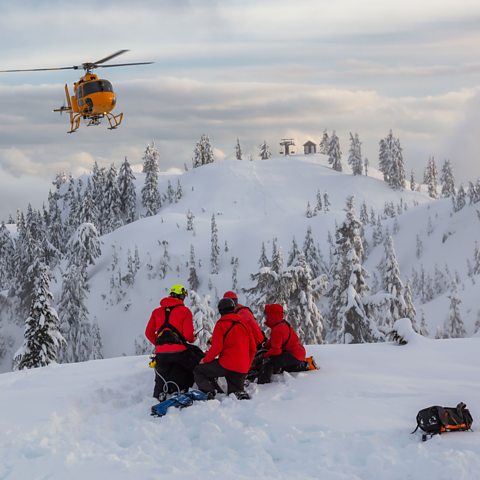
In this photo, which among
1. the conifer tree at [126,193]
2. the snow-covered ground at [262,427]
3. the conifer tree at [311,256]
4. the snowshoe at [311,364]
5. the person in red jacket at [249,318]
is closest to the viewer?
the snow-covered ground at [262,427]

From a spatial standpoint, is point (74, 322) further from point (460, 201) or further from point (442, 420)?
point (442, 420)

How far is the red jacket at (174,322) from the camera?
1148 centimetres

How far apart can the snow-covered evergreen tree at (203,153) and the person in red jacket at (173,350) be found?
388 feet

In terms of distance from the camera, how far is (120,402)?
11.4m

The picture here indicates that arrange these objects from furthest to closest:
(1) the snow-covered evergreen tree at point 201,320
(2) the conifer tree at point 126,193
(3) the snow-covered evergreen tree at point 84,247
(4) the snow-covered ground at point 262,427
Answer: (2) the conifer tree at point 126,193
(3) the snow-covered evergreen tree at point 84,247
(1) the snow-covered evergreen tree at point 201,320
(4) the snow-covered ground at point 262,427

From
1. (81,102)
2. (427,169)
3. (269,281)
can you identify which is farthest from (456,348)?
(427,169)

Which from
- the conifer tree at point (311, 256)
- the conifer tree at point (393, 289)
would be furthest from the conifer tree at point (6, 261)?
the conifer tree at point (393, 289)

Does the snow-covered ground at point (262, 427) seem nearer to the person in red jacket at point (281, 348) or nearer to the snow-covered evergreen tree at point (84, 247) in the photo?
the person in red jacket at point (281, 348)

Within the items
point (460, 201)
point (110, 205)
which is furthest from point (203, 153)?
point (460, 201)

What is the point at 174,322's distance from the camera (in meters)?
11.6

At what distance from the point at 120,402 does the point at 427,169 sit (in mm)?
117531

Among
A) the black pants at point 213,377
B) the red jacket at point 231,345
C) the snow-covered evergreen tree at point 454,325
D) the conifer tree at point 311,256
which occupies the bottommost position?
the snow-covered evergreen tree at point 454,325

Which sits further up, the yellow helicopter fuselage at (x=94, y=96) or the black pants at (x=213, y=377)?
the yellow helicopter fuselage at (x=94, y=96)

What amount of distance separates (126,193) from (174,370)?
9254 centimetres
